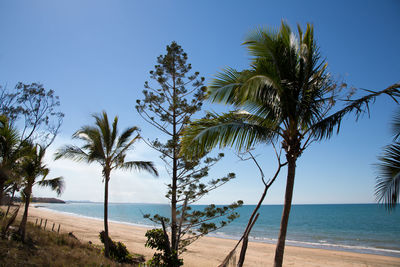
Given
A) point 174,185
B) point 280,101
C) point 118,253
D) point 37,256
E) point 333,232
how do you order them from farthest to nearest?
point 333,232, point 118,253, point 174,185, point 37,256, point 280,101

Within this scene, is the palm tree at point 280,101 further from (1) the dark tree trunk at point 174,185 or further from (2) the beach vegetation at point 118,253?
(2) the beach vegetation at point 118,253

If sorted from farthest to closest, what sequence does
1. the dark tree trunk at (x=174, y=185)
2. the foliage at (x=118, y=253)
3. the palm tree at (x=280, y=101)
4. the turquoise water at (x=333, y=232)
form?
the turquoise water at (x=333, y=232) < the foliage at (x=118, y=253) < the dark tree trunk at (x=174, y=185) < the palm tree at (x=280, y=101)

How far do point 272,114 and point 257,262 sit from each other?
488 inches

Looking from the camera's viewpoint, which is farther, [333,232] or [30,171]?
[333,232]

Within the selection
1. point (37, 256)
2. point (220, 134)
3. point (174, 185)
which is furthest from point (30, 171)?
point (220, 134)

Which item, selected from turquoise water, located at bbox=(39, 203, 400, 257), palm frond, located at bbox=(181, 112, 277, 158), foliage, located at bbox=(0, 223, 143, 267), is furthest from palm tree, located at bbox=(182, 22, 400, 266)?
foliage, located at bbox=(0, 223, 143, 267)

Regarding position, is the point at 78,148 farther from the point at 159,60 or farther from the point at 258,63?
the point at 258,63

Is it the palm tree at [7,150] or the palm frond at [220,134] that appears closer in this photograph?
the palm frond at [220,134]

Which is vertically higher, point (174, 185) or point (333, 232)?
point (174, 185)

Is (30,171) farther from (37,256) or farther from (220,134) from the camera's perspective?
(220,134)

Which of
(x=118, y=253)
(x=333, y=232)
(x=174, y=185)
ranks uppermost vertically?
(x=174, y=185)

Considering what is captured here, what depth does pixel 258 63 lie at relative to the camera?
4.37 m

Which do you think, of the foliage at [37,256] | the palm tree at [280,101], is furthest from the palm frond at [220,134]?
the foliage at [37,256]

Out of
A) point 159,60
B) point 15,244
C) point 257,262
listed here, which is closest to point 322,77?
point 159,60
